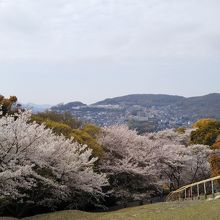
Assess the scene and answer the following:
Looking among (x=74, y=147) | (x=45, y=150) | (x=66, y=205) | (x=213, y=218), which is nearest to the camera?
(x=213, y=218)

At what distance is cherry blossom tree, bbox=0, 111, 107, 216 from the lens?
639 inches

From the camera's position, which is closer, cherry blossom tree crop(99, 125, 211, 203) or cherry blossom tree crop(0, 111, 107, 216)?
cherry blossom tree crop(0, 111, 107, 216)

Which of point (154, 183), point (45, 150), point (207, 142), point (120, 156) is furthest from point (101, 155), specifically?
point (207, 142)

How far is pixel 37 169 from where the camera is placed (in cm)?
1961

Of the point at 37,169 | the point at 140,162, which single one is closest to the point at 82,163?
the point at 37,169

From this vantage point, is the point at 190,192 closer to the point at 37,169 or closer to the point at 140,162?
the point at 140,162

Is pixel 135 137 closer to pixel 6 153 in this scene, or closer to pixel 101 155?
pixel 101 155

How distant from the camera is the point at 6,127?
1683 cm

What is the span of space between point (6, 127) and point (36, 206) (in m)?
7.70

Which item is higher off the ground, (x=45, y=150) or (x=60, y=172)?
(x=45, y=150)

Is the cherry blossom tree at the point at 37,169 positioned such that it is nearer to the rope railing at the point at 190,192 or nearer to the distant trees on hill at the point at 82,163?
the distant trees on hill at the point at 82,163

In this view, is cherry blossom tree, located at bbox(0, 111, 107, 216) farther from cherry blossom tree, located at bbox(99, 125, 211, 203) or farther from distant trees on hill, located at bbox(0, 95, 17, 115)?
distant trees on hill, located at bbox(0, 95, 17, 115)

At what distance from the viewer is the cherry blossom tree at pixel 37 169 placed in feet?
53.3

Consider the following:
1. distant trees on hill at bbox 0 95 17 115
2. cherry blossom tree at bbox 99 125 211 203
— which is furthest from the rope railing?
distant trees on hill at bbox 0 95 17 115
